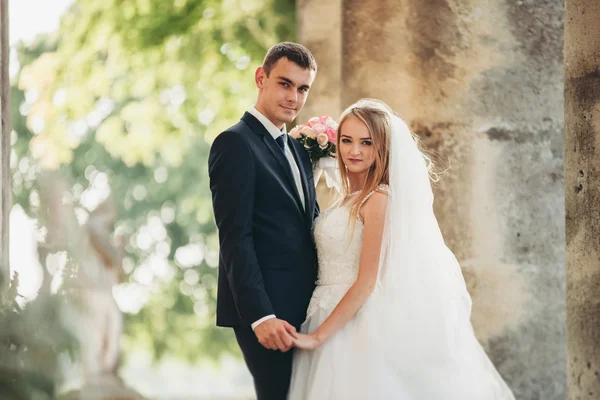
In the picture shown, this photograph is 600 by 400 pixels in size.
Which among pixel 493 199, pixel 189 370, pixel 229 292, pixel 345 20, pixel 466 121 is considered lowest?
pixel 189 370

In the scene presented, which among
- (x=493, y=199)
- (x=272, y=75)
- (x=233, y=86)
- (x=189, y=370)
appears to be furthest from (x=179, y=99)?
(x=272, y=75)

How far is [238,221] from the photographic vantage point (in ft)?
8.22

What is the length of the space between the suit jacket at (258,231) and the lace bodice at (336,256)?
4 centimetres

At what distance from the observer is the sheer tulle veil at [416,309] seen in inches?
101

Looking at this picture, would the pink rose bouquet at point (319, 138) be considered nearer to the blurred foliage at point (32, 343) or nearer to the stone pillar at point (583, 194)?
the stone pillar at point (583, 194)

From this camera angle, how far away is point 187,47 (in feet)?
19.8

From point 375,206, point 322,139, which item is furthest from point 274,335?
point 322,139

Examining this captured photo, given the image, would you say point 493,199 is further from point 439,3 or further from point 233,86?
point 233,86

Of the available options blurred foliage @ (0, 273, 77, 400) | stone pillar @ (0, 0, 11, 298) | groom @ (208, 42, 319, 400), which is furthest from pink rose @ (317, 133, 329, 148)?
stone pillar @ (0, 0, 11, 298)

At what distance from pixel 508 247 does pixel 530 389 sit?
64cm

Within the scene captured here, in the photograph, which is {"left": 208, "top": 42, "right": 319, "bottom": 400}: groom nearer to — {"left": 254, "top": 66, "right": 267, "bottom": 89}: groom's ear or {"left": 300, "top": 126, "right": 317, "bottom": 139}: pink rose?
{"left": 254, "top": 66, "right": 267, "bottom": 89}: groom's ear

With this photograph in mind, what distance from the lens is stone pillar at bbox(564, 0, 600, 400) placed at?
8.32ft

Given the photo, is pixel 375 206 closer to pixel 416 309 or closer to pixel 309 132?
pixel 416 309

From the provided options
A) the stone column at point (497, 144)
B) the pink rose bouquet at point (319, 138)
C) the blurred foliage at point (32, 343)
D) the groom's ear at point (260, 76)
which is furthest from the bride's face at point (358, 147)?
the blurred foliage at point (32, 343)
